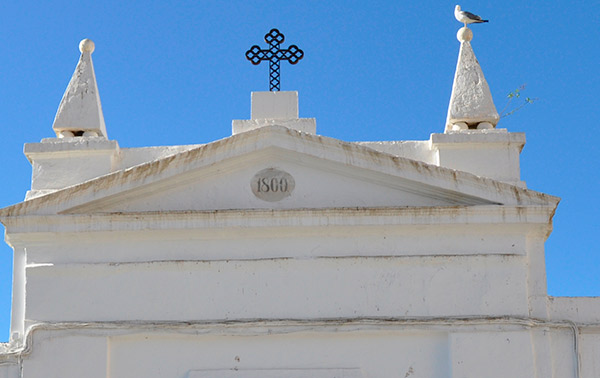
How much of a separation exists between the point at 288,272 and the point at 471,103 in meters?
3.55

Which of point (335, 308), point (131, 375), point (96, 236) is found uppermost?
point (96, 236)

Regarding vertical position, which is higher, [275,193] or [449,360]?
[275,193]

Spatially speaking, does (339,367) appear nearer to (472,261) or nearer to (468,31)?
(472,261)

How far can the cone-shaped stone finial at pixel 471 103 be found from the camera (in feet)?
45.6

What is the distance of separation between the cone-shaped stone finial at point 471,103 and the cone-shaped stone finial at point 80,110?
4.77 m

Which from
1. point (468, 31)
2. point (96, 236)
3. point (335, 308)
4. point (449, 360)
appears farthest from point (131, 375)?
point (468, 31)

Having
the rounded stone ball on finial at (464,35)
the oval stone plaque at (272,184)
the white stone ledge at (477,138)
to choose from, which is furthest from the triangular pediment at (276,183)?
the rounded stone ball on finial at (464,35)

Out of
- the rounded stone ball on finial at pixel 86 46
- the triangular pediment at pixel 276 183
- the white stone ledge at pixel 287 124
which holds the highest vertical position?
the rounded stone ball on finial at pixel 86 46

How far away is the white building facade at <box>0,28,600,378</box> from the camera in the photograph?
12.3 metres

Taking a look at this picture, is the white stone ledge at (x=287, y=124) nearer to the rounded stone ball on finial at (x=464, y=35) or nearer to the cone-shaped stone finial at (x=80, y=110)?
the cone-shaped stone finial at (x=80, y=110)

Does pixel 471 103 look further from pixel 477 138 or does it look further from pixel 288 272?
pixel 288 272

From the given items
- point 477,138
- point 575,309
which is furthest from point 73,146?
point 575,309

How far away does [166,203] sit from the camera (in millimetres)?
12742

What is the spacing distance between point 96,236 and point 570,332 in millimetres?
5824
